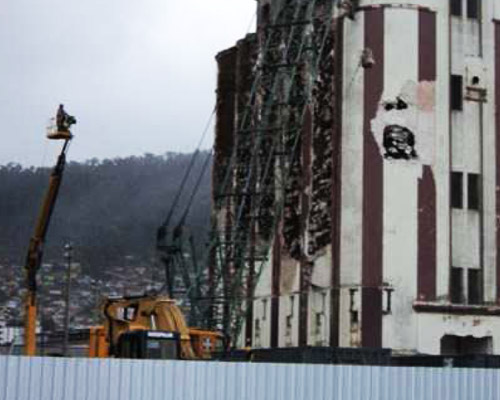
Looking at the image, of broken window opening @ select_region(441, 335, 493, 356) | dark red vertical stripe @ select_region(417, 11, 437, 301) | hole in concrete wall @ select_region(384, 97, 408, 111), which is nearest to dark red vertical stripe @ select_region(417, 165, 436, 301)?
dark red vertical stripe @ select_region(417, 11, 437, 301)

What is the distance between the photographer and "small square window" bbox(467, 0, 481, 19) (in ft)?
175

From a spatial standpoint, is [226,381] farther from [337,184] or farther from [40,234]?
[337,184]

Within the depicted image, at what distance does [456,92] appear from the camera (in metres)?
52.5

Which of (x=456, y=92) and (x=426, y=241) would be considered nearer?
(x=426, y=241)

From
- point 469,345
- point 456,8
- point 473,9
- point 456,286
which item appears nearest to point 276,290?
point 456,286

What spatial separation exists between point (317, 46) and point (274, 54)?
3.00 m

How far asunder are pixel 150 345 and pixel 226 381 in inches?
482

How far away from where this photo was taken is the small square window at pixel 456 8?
173 ft

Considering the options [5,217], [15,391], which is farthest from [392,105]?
[5,217]

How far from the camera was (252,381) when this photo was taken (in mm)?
25891

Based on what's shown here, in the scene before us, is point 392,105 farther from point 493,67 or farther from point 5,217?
point 5,217

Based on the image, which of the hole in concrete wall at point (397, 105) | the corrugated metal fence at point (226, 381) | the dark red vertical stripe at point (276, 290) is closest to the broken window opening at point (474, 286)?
the hole in concrete wall at point (397, 105)

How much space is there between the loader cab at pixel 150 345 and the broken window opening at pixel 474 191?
19.6 m

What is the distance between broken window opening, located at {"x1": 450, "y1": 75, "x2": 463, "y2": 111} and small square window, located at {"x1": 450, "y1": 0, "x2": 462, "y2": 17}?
298 centimetres
